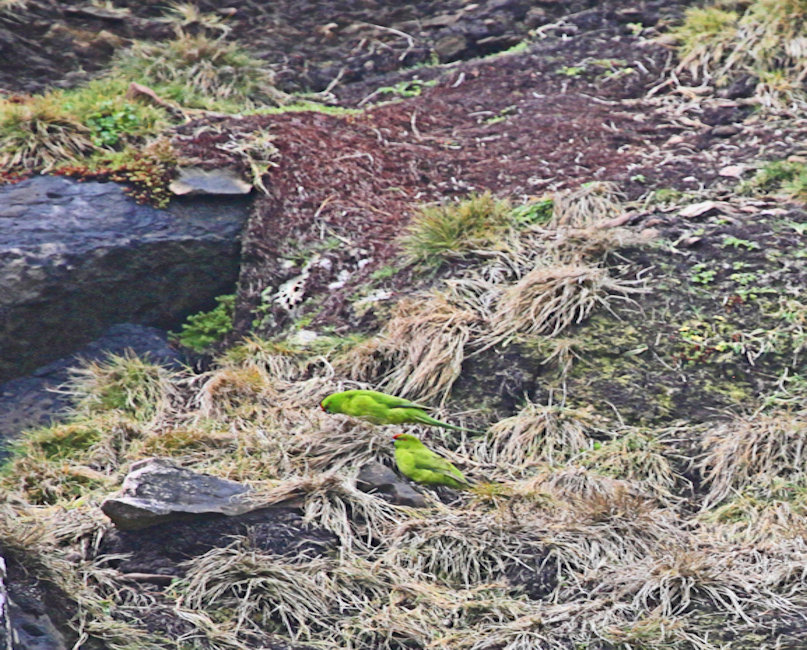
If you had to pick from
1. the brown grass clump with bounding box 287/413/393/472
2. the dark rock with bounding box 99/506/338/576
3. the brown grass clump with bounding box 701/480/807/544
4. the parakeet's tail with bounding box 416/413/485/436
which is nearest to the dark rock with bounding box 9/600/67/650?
the dark rock with bounding box 99/506/338/576

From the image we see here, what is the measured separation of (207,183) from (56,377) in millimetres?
1579

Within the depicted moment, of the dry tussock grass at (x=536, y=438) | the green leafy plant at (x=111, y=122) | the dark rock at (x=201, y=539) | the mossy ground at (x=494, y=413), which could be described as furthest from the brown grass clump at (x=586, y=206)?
the green leafy plant at (x=111, y=122)

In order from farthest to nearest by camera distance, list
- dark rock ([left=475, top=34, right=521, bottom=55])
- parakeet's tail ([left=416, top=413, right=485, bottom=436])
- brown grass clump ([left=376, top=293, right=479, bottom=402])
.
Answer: dark rock ([left=475, top=34, right=521, bottom=55]), brown grass clump ([left=376, top=293, right=479, bottom=402]), parakeet's tail ([left=416, top=413, right=485, bottom=436])

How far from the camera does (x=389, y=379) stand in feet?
18.1

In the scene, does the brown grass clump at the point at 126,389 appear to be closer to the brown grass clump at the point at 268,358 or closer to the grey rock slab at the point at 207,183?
the brown grass clump at the point at 268,358

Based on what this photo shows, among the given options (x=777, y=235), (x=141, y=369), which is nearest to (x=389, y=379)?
(x=141, y=369)

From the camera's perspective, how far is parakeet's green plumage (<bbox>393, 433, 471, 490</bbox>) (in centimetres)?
464

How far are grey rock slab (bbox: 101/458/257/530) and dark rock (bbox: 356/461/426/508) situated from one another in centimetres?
54

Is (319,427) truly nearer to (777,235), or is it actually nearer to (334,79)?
(777,235)

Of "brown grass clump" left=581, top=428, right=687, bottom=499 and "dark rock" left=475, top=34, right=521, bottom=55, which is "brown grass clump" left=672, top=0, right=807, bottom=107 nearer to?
"dark rock" left=475, top=34, right=521, bottom=55

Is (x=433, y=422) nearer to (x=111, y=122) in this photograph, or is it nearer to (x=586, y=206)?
(x=586, y=206)

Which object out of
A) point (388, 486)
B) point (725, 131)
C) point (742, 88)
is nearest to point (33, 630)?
point (388, 486)

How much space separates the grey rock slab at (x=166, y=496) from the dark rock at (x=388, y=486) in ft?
1.77

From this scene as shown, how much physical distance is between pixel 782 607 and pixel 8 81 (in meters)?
6.61
